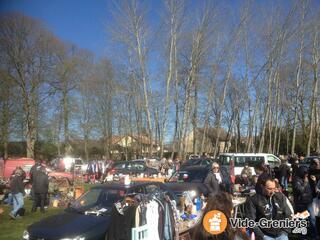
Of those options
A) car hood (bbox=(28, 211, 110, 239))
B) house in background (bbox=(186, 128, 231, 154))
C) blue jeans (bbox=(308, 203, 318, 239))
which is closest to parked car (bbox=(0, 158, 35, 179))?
car hood (bbox=(28, 211, 110, 239))

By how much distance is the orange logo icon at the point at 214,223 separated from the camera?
4.14 metres

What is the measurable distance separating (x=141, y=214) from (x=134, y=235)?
70 cm

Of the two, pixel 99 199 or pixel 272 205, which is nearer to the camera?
pixel 272 205

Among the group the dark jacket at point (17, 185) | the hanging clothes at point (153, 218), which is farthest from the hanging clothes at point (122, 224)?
the dark jacket at point (17, 185)

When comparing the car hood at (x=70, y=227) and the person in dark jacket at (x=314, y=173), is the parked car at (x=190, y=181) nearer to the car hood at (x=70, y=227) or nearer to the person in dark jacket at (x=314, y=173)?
the person in dark jacket at (x=314, y=173)

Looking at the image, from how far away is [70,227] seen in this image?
25.6 ft

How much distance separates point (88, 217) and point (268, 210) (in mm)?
3799

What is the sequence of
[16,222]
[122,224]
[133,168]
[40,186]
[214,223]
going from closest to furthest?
[214,223] < [122,224] < [16,222] < [40,186] < [133,168]

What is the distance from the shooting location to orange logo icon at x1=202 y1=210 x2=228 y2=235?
4.14 meters

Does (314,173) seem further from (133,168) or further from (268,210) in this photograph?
(133,168)

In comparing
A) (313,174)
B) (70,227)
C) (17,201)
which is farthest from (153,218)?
(17,201)

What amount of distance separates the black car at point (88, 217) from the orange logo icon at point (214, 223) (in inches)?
133

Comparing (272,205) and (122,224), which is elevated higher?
(272,205)

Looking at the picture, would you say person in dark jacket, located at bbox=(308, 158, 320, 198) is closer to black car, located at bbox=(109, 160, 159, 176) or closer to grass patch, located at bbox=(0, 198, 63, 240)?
grass patch, located at bbox=(0, 198, 63, 240)
